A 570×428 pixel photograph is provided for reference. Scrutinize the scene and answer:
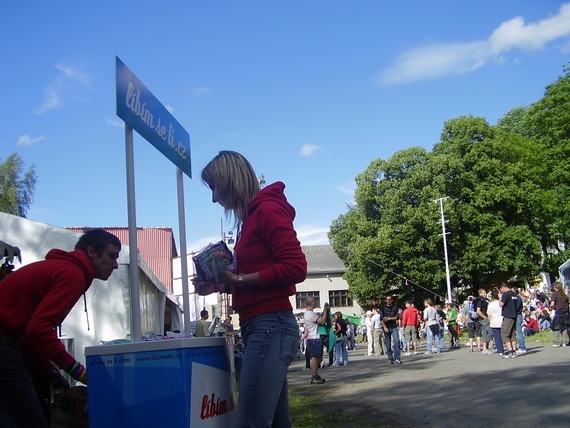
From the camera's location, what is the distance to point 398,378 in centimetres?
1378

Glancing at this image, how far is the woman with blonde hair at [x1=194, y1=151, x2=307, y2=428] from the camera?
2.89 m

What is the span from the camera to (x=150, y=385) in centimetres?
283

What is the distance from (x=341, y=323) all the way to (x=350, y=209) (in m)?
43.3

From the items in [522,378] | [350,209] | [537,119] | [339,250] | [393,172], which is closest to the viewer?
[522,378]

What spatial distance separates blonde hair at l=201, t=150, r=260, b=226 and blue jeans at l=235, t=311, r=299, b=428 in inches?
22.2

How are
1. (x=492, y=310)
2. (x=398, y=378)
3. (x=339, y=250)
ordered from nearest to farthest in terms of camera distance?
(x=398, y=378), (x=492, y=310), (x=339, y=250)

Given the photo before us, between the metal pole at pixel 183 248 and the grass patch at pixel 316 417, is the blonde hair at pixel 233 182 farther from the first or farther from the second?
the grass patch at pixel 316 417

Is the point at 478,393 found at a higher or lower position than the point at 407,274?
lower

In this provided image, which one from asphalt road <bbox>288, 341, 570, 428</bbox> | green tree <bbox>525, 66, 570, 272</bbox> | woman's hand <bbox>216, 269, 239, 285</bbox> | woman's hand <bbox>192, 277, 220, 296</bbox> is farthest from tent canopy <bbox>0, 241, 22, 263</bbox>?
green tree <bbox>525, 66, 570, 272</bbox>

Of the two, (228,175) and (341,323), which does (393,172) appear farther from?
(228,175)

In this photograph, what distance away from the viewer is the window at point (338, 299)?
73312 mm

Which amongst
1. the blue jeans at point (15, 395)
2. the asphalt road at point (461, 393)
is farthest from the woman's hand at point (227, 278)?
the asphalt road at point (461, 393)

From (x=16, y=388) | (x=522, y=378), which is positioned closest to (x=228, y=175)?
(x=16, y=388)

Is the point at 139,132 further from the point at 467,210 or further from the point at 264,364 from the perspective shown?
the point at 467,210
